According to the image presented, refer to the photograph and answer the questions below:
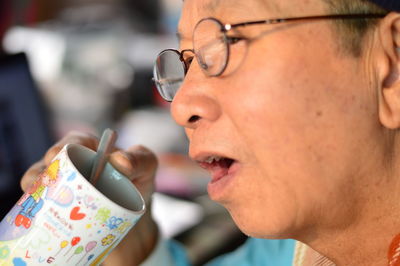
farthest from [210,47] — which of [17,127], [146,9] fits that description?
[146,9]

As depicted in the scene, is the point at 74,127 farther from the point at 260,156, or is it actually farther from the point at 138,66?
the point at 260,156

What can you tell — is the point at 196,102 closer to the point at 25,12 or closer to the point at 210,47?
the point at 210,47

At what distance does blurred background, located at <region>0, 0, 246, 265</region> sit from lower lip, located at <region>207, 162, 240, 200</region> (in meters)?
0.90

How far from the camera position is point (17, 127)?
1.90 metres

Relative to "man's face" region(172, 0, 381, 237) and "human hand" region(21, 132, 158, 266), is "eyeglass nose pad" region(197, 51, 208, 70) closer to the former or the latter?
"man's face" region(172, 0, 381, 237)

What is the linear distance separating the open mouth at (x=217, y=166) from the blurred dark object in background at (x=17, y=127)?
40.3 inches

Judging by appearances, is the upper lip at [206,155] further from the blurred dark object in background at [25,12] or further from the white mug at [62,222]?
the blurred dark object in background at [25,12]

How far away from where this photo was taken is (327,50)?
2.73 feet

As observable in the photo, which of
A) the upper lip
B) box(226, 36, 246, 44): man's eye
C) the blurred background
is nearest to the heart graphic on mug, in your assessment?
the upper lip

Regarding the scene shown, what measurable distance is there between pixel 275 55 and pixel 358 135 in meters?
0.17

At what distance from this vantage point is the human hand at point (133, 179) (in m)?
1.12

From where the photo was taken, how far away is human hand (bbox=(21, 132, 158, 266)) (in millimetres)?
1119

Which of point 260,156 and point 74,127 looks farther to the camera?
point 74,127

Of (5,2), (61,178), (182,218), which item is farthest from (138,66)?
(61,178)
